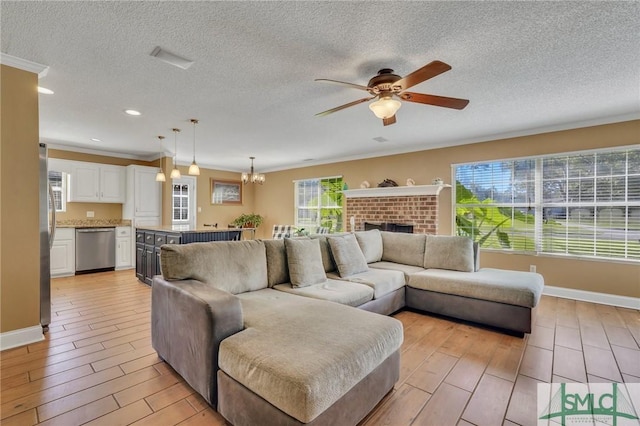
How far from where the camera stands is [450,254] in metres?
3.64

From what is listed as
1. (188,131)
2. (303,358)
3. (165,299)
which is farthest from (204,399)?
(188,131)

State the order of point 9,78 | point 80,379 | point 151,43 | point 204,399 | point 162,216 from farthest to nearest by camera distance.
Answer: point 162,216, point 9,78, point 151,43, point 80,379, point 204,399

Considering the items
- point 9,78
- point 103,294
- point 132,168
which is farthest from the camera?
point 132,168

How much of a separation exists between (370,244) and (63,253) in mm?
5301

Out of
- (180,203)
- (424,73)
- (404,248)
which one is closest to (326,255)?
(404,248)

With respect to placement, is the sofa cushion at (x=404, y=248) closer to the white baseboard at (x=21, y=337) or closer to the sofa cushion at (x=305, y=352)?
the sofa cushion at (x=305, y=352)

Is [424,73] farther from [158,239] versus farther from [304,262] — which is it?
[158,239]

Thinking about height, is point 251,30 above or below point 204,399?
above

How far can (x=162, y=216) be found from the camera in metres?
6.48

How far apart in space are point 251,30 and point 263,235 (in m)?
6.84

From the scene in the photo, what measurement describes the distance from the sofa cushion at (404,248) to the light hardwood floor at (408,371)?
32.3 inches

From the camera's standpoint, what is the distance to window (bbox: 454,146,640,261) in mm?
3723

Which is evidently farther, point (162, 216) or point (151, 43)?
point (162, 216)

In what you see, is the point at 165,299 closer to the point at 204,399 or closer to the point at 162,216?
the point at 204,399
